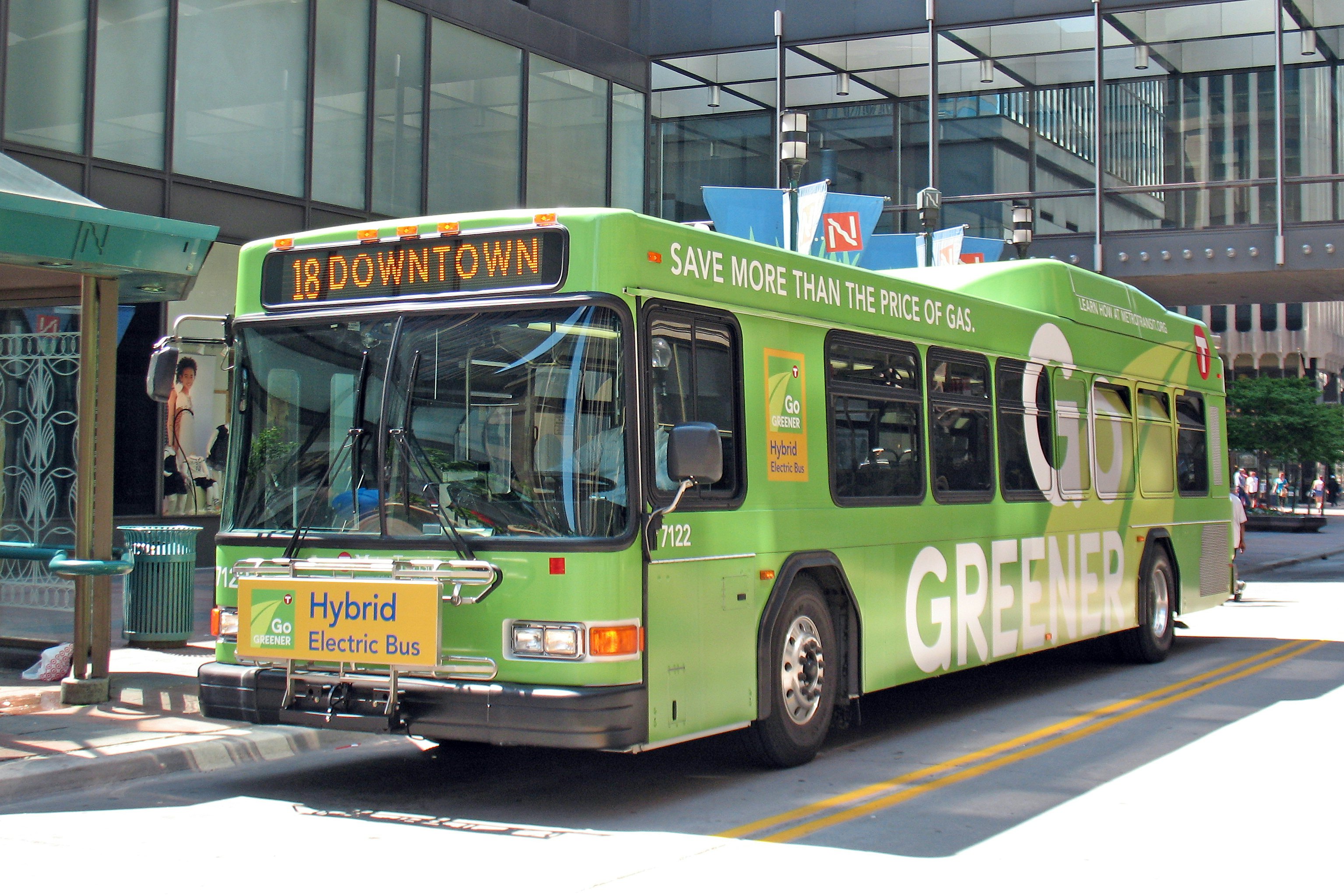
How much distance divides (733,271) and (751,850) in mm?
3036

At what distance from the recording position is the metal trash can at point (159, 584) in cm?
1127

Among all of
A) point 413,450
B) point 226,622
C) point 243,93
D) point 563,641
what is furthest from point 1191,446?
point 243,93

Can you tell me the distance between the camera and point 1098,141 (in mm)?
26266

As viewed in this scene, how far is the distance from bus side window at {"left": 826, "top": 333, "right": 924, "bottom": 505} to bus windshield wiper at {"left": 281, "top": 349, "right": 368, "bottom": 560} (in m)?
2.78

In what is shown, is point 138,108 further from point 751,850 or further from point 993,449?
point 751,850

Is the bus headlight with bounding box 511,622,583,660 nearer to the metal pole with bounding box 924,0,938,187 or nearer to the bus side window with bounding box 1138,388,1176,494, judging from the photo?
the bus side window with bounding box 1138,388,1176,494

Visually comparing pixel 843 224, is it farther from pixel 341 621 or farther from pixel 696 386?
pixel 341 621

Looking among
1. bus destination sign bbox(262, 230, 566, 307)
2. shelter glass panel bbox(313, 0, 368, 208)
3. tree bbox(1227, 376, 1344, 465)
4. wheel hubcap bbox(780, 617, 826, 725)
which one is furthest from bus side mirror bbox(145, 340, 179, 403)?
tree bbox(1227, 376, 1344, 465)

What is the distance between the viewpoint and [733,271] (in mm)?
7262

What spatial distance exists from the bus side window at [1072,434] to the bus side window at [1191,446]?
245cm

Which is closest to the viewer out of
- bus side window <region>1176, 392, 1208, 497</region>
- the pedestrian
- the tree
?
bus side window <region>1176, 392, 1208, 497</region>

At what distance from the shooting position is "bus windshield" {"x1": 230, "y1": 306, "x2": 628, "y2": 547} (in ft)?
20.6

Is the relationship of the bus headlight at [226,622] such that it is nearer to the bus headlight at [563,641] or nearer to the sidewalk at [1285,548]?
the bus headlight at [563,641]

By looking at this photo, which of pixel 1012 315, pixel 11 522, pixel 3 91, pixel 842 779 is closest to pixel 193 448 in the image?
pixel 3 91
